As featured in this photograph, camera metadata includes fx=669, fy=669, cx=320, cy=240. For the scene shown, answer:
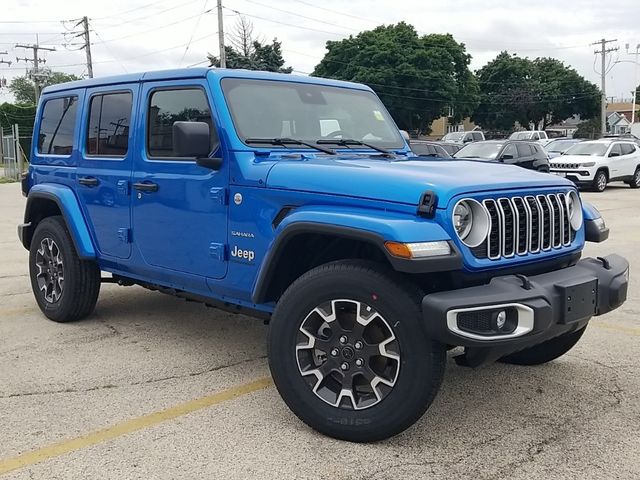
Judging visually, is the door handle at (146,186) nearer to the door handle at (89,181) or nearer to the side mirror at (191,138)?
the door handle at (89,181)

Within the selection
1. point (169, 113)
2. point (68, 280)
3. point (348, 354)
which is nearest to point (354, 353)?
point (348, 354)

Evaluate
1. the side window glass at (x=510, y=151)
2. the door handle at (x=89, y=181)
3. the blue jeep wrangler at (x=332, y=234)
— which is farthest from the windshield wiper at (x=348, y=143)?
the side window glass at (x=510, y=151)

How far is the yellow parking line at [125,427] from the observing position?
3258 mm

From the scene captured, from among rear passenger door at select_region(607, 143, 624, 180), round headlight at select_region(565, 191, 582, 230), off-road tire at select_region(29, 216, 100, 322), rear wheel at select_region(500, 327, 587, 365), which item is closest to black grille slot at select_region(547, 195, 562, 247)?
round headlight at select_region(565, 191, 582, 230)

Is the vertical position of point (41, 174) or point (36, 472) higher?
point (41, 174)

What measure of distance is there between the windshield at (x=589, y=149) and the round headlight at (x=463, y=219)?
19377mm

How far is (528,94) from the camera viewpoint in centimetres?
6438

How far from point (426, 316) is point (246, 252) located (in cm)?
133

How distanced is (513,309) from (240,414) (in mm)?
1670

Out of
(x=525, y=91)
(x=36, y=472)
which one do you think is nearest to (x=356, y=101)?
(x=36, y=472)

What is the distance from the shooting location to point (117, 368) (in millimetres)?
4559

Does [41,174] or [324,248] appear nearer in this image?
[324,248]

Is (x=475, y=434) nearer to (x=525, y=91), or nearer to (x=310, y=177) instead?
(x=310, y=177)

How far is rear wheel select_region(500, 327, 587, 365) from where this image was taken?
4.33 metres
